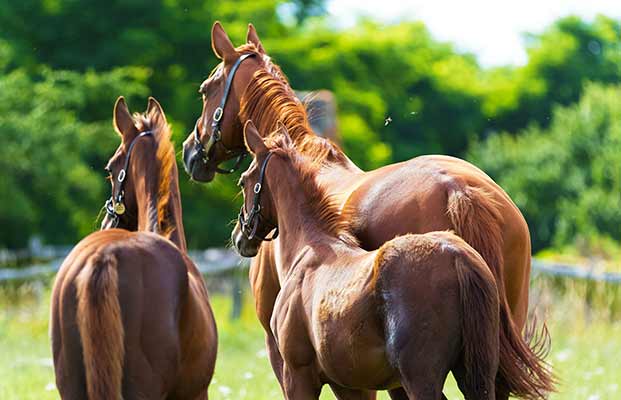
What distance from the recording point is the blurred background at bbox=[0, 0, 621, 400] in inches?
506

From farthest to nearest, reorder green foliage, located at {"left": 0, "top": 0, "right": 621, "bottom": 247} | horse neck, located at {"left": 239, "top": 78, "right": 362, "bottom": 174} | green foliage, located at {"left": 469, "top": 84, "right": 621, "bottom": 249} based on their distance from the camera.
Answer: green foliage, located at {"left": 469, "top": 84, "right": 621, "bottom": 249}
green foliage, located at {"left": 0, "top": 0, "right": 621, "bottom": 247}
horse neck, located at {"left": 239, "top": 78, "right": 362, "bottom": 174}

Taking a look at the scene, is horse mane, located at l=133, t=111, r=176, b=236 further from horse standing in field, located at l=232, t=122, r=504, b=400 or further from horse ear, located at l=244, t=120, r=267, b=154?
horse standing in field, located at l=232, t=122, r=504, b=400

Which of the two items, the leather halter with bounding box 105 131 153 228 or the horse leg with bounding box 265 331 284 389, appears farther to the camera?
the horse leg with bounding box 265 331 284 389

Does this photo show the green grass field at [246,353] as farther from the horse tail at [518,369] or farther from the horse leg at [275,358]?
the horse tail at [518,369]

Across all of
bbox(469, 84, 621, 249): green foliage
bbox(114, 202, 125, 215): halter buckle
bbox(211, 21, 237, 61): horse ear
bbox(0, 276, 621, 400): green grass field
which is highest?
bbox(211, 21, 237, 61): horse ear

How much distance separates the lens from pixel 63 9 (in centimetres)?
2697

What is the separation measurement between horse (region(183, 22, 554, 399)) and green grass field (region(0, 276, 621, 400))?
3.22 ft

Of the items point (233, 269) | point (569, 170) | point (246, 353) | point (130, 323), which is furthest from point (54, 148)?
point (569, 170)

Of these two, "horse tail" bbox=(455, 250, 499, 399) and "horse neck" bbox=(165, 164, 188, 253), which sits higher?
"horse tail" bbox=(455, 250, 499, 399)

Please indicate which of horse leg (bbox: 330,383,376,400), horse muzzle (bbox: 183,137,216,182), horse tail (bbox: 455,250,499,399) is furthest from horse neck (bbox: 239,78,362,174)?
horse tail (bbox: 455,250,499,399)

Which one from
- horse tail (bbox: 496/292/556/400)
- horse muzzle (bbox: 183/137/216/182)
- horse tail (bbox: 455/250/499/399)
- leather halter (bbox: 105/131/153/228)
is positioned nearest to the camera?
horse tail (bbox: 455/250/499/399)

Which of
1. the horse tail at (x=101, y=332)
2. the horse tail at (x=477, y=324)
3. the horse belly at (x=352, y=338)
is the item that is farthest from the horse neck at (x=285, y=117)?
the horse tail at (x=477, y=324)

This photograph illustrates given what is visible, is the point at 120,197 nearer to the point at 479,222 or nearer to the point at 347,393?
the point at 347,393

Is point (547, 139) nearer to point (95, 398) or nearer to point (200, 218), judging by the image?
point (200, 218)
